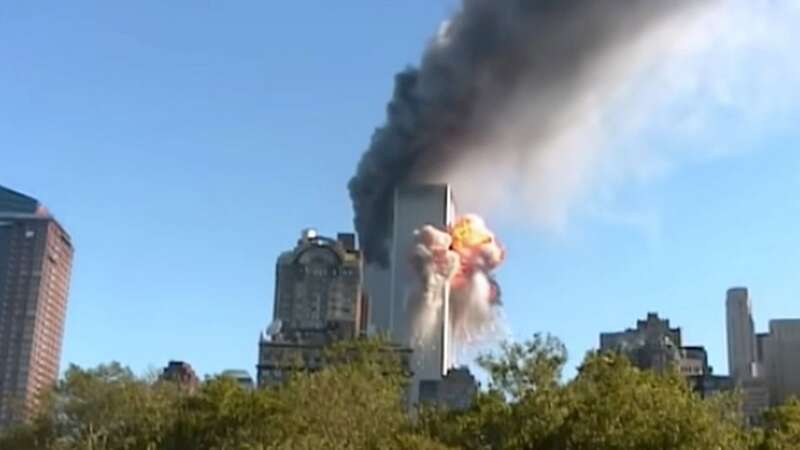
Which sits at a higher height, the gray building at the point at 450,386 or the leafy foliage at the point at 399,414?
the gray building at the point at 450,386

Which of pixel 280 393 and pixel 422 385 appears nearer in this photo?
pixel 280 393

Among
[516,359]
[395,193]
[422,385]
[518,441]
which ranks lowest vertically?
[518,441]

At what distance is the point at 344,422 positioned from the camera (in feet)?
155

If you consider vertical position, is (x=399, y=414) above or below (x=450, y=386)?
below

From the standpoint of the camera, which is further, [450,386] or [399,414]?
[450,386]

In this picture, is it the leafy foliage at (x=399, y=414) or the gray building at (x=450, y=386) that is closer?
the leafy foliage at (x=399, y=414)

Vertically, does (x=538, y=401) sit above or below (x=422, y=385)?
below

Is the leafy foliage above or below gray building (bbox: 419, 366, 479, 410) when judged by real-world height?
below

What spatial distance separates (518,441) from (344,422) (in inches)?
286

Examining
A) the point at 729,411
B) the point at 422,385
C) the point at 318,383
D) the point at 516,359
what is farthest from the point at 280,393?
the point at 422,385

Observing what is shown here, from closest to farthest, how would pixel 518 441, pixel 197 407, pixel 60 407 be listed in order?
1. pixel 518 441
2. pixel 197 407
3. pixel 60 407

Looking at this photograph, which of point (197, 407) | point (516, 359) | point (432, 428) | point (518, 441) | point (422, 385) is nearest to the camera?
point (518, 441)

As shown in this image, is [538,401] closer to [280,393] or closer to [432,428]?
[432,428]

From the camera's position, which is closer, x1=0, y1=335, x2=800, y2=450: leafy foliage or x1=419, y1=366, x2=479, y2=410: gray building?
x1=0, y1=335, x2=800, y2=450: leafy foliage
